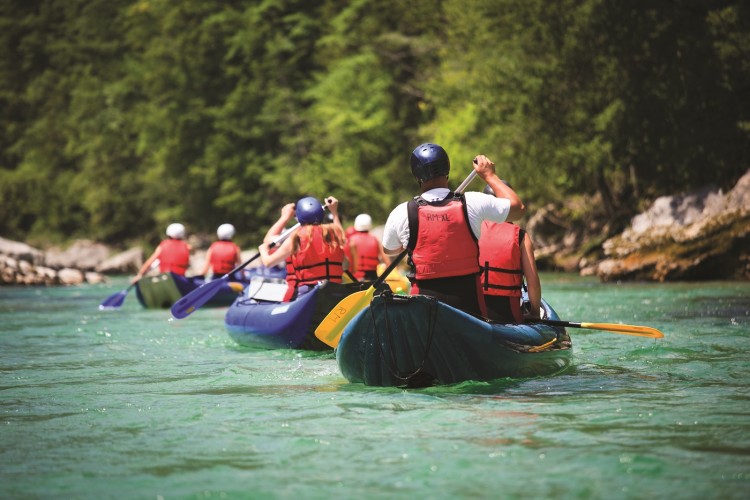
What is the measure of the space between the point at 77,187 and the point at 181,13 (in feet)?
30.9

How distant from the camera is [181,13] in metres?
38.0

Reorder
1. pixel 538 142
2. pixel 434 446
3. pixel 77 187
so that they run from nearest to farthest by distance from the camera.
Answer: pixel 434 446
pixel 538 142
pixel 77 187

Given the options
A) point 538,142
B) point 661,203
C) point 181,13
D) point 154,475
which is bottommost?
point 154,475

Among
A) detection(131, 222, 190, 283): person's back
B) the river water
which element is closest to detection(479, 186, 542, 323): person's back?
the river water

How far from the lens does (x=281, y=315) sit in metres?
9.41

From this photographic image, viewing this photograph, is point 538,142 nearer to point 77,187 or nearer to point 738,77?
point 738,77

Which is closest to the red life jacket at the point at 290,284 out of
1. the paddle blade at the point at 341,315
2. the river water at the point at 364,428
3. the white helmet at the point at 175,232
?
the river water at the point at 364,428

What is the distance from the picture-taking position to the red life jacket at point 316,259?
31.2 feet

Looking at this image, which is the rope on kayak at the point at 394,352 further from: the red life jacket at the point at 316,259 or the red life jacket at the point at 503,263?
the red life jacket at the point at 316,259

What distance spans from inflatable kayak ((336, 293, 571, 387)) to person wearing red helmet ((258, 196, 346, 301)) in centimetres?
286

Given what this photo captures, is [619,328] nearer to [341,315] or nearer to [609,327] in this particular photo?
[609,327]

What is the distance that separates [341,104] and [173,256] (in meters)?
18.1

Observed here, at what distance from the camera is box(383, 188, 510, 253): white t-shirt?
242 inches

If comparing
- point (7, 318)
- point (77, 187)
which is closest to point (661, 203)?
point (7, 318)
